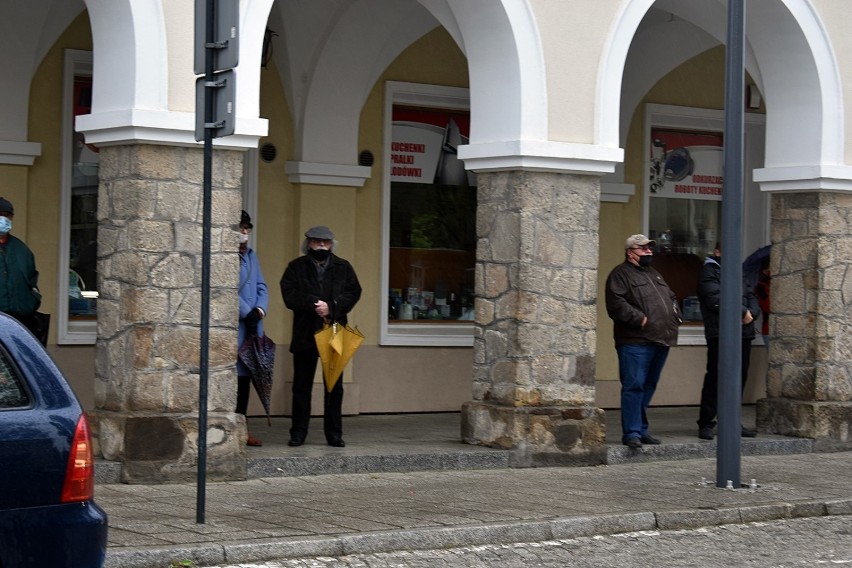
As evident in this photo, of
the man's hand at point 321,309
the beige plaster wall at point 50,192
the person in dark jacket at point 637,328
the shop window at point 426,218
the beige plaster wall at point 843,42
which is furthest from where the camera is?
the shop window at point 426,218

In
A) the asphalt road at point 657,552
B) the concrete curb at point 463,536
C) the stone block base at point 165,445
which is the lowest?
the asphalt road at point 657,552

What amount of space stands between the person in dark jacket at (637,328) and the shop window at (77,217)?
4732 millimetres

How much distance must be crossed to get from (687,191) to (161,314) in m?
8.69

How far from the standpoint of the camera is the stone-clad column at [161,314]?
1052cm

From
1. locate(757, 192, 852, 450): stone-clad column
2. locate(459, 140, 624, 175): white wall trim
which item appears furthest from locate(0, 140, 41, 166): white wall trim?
locate(757, 192, 852, 450): stone-clad column

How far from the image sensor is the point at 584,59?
12.7m

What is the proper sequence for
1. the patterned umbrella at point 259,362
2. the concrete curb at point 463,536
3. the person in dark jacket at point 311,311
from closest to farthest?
the concrete curb at point 463,536
the patterned umbrella at point 259,362
the person in dark jacket at point 311,311

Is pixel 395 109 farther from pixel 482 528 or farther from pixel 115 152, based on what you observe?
pixel 482 528

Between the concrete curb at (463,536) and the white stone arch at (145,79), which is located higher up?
the white stone arch at (145,79)

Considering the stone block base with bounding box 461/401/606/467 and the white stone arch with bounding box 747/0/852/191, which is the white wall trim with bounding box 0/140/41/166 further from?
the white stone arch with bounding box 747/0/852/191

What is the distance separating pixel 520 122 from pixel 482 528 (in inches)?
170

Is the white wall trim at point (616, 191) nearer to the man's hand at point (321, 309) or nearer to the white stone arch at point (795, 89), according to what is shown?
the white stone arch at point (795, 89)

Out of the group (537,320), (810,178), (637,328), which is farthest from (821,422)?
(537,320)

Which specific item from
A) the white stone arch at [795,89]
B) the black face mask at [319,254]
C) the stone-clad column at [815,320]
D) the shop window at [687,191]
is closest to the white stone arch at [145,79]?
the black face mask at [319,254]
